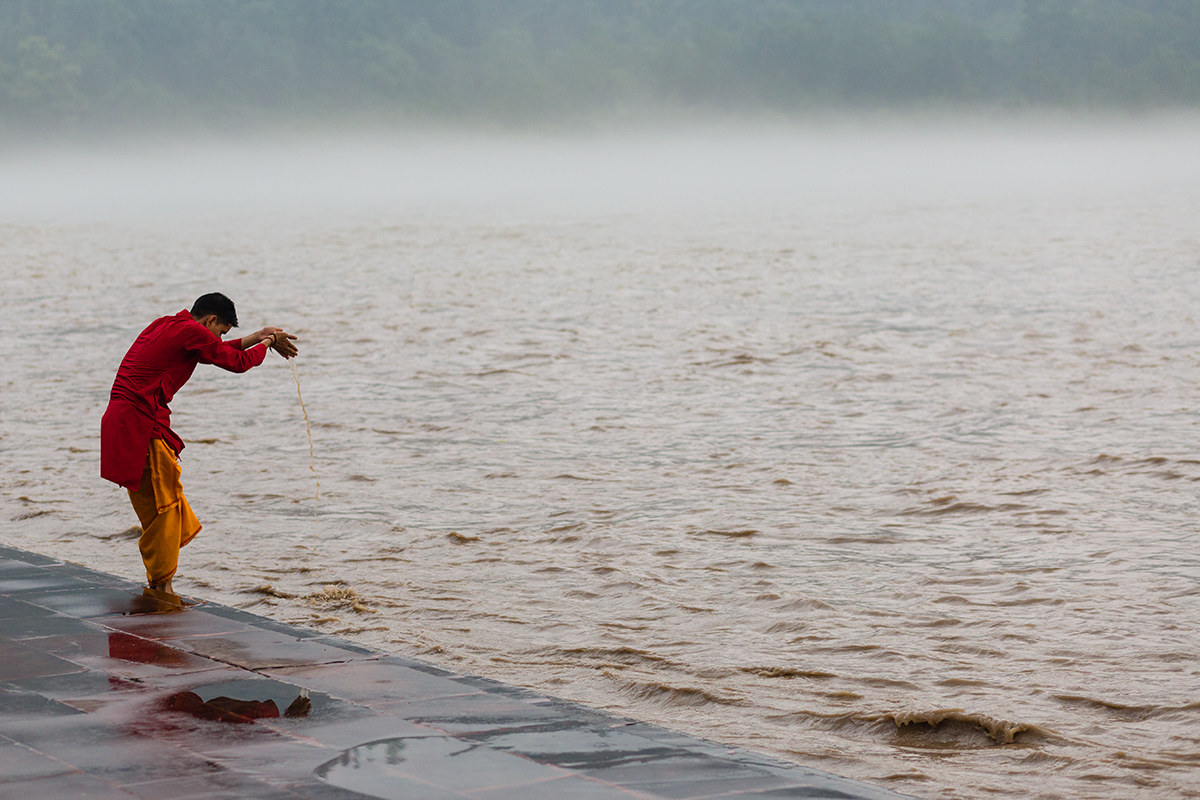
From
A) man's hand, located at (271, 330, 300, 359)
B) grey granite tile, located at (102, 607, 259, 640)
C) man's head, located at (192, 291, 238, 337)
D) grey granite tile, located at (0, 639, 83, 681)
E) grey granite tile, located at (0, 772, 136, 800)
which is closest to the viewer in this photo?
grey granite tile, located at (0, 772, 136, 800)

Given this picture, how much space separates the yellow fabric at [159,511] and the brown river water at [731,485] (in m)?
1.07

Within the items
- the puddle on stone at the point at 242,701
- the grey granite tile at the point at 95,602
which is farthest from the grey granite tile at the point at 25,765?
the grey granite tile at the point at 95,602

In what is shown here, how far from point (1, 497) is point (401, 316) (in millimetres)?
13053

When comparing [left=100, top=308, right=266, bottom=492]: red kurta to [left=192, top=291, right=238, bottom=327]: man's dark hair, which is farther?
[left=192, top=291, right=238, bottom=327]: man's dark hair

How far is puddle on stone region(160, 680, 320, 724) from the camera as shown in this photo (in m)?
5.03

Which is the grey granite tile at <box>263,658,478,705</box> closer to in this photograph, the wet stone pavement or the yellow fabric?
the wet stone pavement

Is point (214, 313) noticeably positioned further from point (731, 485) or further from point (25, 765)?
point (731, 485)

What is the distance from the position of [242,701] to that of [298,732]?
1.42ft

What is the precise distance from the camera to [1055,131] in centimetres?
14075

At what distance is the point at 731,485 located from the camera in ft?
37.1

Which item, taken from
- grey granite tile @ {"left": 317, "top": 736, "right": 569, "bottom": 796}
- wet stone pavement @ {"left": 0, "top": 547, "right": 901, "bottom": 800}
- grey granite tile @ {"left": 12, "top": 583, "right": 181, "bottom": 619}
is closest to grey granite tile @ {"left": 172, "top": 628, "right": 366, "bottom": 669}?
wet stone pavement @ {"left": 0, "top": 547, "right": 901, "bottom": 800}

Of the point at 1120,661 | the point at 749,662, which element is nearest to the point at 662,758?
Answer: the point at 749,662

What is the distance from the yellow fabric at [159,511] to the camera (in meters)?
7.13

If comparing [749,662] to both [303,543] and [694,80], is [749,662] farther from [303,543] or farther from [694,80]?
[694,80]
